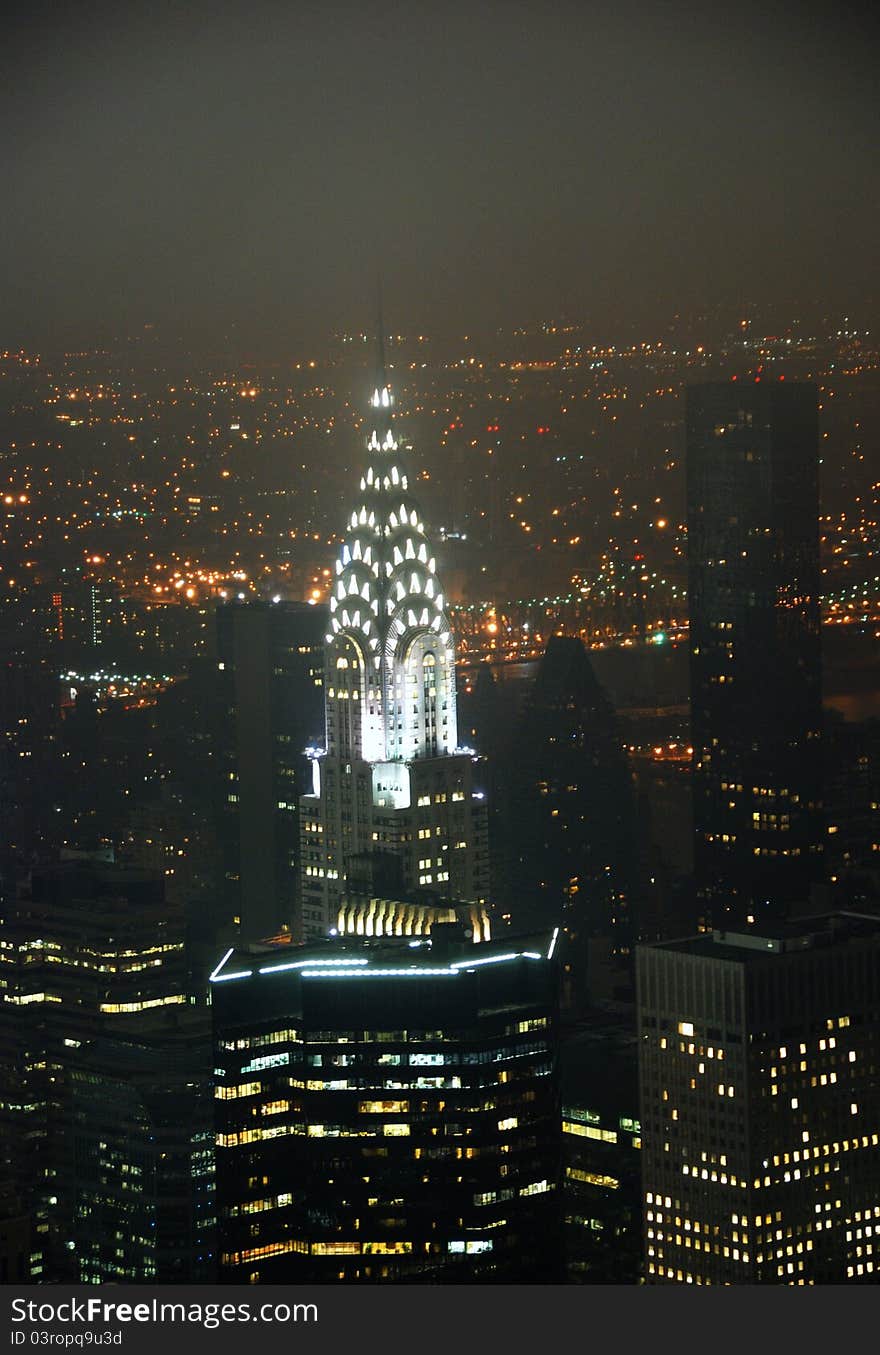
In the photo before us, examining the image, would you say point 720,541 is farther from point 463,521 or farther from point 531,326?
point 531,326

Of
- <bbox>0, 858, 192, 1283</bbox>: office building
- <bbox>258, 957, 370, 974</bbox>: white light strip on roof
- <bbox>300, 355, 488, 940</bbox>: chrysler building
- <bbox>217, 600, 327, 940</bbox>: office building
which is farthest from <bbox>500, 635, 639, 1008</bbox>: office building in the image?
<bbox>258, 957, 370, 974</bbox>: white light strip on roof

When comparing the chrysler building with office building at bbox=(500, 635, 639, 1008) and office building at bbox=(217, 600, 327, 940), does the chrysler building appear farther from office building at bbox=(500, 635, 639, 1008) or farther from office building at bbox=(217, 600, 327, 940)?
office building at bbox=(500, 635, 639, 1008)

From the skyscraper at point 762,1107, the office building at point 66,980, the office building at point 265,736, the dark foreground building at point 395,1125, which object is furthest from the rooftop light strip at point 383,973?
the office building at point 265,736

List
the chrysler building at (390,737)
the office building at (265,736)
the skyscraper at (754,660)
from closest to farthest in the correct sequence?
the chrysler building at (390,737)
the skyscraper at (754,660)
the office building at (265,736)

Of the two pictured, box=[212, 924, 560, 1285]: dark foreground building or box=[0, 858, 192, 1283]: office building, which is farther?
box=[0, 858, 192, 1283]: office building

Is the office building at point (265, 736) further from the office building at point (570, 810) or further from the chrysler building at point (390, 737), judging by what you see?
the office building at point (570, 810)

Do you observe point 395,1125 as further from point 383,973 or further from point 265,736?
point 265,736
